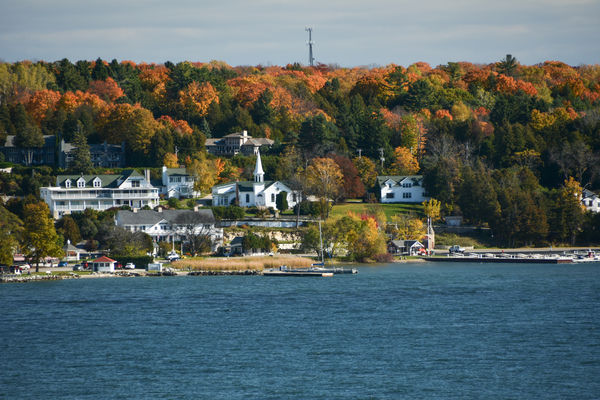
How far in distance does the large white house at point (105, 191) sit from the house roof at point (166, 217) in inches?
373

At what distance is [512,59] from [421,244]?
69.5 metres

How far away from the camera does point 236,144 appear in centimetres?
12494

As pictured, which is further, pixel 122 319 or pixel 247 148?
pixel 247 148

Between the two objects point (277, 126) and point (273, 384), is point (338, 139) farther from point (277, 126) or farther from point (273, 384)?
point (273, 384)

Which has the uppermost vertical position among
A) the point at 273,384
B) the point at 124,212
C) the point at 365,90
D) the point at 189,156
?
the point at 365,90

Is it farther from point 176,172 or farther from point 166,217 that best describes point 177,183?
point 166,217

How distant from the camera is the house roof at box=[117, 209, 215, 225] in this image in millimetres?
93375

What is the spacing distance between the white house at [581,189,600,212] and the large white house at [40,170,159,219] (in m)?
49.1

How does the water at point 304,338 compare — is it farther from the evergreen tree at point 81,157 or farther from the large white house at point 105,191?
the evergreen tree at point 81,157

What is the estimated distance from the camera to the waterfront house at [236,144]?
4879 inches

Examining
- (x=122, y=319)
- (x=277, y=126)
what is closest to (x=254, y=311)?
(x=122, y=319)

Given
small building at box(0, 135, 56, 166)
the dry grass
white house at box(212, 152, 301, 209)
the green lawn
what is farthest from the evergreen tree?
the dry grass

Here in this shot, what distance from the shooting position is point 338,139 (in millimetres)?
122438

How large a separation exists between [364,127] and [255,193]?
22.5 meters
